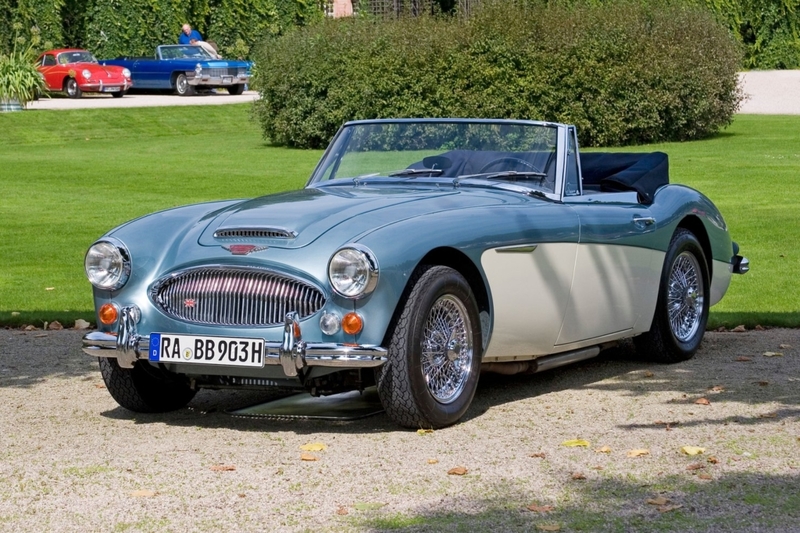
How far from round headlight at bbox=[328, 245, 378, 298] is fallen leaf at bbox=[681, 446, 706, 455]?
57.6 inches

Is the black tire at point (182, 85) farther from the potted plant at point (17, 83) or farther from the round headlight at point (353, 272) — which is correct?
the round headlight at point (353, 272)

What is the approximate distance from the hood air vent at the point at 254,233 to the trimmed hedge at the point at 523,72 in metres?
19.4

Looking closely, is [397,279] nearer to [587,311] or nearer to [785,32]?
[587,311]

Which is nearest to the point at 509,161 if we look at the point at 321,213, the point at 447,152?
the point at 447,152

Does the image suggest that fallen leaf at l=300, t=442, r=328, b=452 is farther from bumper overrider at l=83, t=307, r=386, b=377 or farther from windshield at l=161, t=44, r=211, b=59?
windshield at l=161, t=44, r=211, b=59

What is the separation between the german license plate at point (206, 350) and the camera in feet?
18.5

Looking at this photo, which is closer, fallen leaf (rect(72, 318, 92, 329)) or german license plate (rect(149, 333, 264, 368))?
german license plate (rect(149, 333, 264, 368))

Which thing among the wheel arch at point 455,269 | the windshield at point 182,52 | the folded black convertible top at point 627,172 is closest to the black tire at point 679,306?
the folded black convertible top at point 627,172

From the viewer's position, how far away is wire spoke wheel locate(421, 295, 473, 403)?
591 cm

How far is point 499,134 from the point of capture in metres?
7.17

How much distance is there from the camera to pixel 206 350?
573cm

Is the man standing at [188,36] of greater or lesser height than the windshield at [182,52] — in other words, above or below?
above

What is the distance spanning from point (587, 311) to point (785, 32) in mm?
45030

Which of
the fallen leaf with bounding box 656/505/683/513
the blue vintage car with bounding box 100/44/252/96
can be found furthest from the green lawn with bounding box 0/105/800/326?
the blue vintage car with bounding box 100/44/252/96
